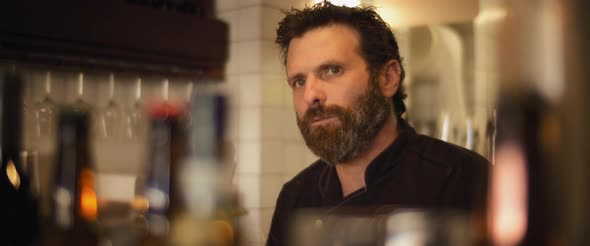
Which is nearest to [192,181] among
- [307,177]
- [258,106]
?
[307,177]

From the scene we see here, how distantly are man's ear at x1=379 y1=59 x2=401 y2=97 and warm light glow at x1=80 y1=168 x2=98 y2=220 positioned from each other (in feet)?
2.05

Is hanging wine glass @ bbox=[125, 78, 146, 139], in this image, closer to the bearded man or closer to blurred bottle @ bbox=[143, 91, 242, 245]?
the bearded man

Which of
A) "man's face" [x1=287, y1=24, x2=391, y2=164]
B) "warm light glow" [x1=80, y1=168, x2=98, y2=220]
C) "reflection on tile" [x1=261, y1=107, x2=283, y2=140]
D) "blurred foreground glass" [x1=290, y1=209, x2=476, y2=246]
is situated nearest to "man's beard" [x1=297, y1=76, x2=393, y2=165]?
"man's face" [x1=287, y1=24, x2=391, y2=164]

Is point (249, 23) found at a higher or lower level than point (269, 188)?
higher

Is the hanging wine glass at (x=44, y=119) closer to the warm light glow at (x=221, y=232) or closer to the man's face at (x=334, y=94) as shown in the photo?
the man's face at (x=334, y=94)

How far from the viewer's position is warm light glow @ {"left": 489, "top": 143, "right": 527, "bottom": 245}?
163 millimetres

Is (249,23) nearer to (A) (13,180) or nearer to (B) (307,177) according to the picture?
(B) (307,177)

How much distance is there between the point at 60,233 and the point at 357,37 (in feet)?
2.10

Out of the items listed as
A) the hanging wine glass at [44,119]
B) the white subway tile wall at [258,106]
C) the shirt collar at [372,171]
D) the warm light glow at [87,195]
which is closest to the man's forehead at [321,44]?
the shirt collar at [372,171]

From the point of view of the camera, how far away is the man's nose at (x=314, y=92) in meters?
0.83

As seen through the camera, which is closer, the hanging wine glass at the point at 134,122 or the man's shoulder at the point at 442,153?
the man's shoulder at the point at 442,153

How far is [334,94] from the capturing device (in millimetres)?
881

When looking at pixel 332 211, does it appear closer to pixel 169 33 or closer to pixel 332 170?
pixel 332 170

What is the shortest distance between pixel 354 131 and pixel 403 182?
0.11 meters
